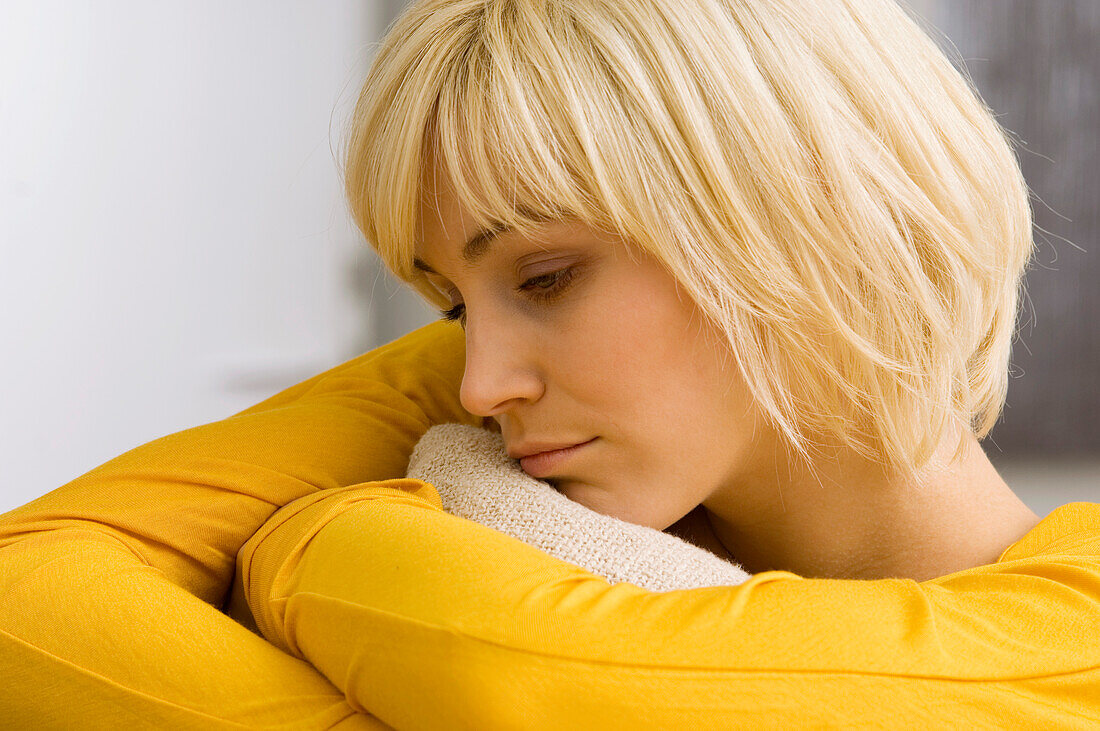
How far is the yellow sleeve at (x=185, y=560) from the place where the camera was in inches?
24.3

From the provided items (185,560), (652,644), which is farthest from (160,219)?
(652,644)

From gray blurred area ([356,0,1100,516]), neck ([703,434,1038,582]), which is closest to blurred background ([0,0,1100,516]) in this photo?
gray blurred area ([356,0,1100,516])

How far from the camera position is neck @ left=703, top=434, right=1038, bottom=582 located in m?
0.86

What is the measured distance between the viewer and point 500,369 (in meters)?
0.78

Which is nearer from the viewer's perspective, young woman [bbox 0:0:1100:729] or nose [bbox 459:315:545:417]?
young woman [bbox 0:0:1100:729]

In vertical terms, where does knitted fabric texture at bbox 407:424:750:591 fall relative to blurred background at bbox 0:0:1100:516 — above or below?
below

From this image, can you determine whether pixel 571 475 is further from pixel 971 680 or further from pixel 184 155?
pixel 184 155

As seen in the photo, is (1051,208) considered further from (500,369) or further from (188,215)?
Result: (188,215)

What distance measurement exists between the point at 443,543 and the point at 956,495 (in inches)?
20.0

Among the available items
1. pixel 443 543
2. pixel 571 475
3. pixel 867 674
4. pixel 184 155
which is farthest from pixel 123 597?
pixel 184 155

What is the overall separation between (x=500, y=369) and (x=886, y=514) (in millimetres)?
380

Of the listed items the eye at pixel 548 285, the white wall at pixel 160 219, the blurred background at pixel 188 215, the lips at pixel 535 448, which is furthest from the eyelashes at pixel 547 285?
the blurred background at pixel 188 215

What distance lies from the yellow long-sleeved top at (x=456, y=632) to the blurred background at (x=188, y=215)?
835 mm

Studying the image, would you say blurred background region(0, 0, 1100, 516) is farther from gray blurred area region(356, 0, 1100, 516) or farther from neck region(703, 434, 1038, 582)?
neck region(703, 434, 1038, 582)
